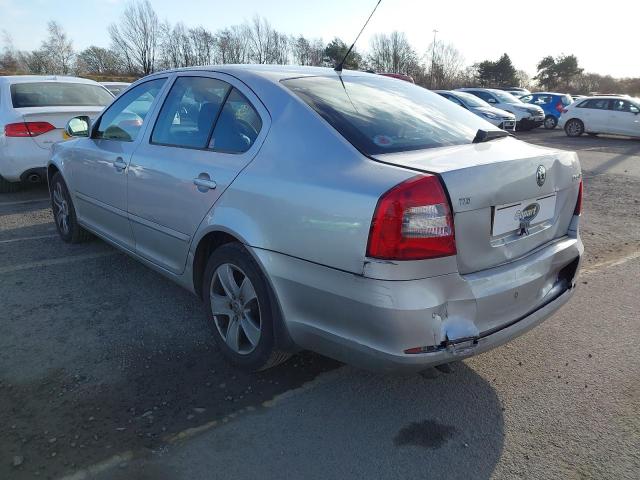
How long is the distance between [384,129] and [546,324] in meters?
1.91

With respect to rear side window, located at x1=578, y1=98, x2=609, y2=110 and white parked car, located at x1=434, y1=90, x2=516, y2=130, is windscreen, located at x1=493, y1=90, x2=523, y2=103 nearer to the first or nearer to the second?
rear side window, located at x1=578, y1=98, x2=609, y2=110

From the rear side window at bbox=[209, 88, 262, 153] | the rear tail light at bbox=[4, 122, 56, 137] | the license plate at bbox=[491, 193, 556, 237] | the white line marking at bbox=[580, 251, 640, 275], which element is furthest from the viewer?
the rear tail light at bbox=[4, 122, 56, 137]

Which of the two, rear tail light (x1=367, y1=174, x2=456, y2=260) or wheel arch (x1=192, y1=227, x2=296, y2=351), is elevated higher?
rear tail light (x1=367, y1=174, x2=456, y2=260)

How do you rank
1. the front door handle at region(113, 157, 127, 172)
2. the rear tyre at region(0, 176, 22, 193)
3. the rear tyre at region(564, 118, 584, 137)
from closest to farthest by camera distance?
the front door handle at region(113, 157, 127, 172) → the rear tyre at region(0, 176, 22, 193) → the rear tyre at region(564, 118, 584, 137)

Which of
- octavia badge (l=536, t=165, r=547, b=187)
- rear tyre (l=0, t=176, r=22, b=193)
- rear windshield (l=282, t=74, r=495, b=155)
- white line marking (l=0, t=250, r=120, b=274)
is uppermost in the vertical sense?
rear windshield (l=282, t=74, r=495, b=155)

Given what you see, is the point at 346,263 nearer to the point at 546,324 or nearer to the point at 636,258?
the point at 546,324

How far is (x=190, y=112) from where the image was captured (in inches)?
132

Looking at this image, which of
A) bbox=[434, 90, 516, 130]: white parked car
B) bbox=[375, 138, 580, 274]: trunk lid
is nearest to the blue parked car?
bbox=[434, 90, 516, 130]: white parked car

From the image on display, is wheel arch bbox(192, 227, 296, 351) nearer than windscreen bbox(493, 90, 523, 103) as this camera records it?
Yes

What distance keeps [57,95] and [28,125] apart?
38.6 inches

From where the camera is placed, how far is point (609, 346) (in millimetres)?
3283

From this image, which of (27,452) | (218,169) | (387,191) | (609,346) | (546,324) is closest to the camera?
(387,191)

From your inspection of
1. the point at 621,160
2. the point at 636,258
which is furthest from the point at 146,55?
the point at 636,258

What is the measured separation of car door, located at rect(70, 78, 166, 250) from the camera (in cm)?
379
